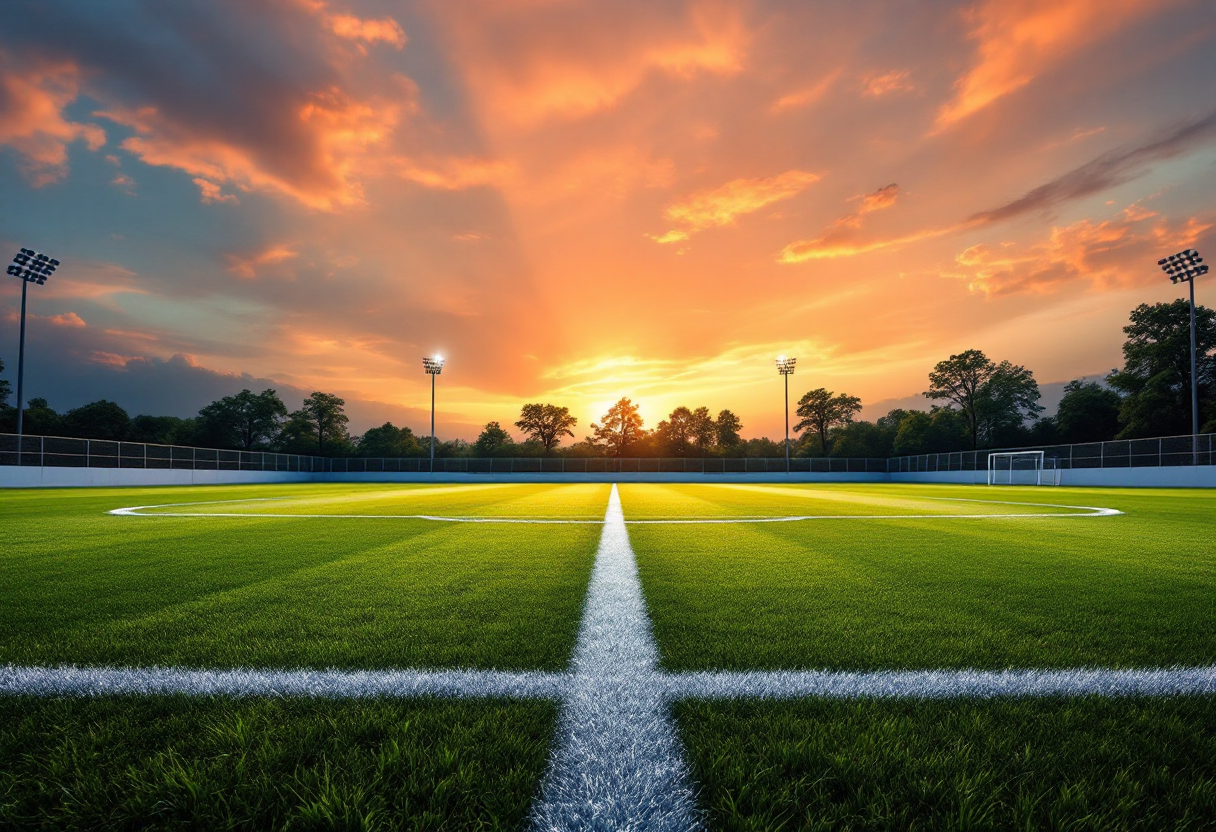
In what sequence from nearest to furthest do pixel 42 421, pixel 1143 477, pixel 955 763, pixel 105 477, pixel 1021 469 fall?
pixel 955 763
pixel 1143 477
pixel 105 477
pixel 1021 469
pixel 42 421

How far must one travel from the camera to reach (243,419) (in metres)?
65.8

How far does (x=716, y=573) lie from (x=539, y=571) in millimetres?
1165

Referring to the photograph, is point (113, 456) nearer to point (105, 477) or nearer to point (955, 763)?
point (105, 477)

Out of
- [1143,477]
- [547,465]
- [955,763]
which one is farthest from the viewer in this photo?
[547,465]

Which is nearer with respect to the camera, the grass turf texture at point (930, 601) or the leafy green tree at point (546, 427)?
the grass turf texture at point (930, 601)

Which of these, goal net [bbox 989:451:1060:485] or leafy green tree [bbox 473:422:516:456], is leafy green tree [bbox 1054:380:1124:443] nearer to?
goal net [bbox 989:451:1060:485]

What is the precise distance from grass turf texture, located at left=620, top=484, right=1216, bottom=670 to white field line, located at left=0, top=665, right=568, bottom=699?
0.55m

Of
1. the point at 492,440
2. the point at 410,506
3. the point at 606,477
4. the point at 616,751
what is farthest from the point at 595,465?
the point at 616,751

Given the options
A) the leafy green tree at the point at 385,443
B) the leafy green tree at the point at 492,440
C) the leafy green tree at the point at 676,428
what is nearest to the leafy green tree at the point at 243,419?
the leafy green tree at the point at 385,443

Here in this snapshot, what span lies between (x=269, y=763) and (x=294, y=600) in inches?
71.0

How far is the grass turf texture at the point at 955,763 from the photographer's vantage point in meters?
1.09

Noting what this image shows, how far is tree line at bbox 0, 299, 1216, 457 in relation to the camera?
130ft

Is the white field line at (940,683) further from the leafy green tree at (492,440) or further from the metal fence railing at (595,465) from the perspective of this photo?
the leafy green tree at (492,440)

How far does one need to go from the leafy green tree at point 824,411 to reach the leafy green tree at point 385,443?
4769 centimetres
